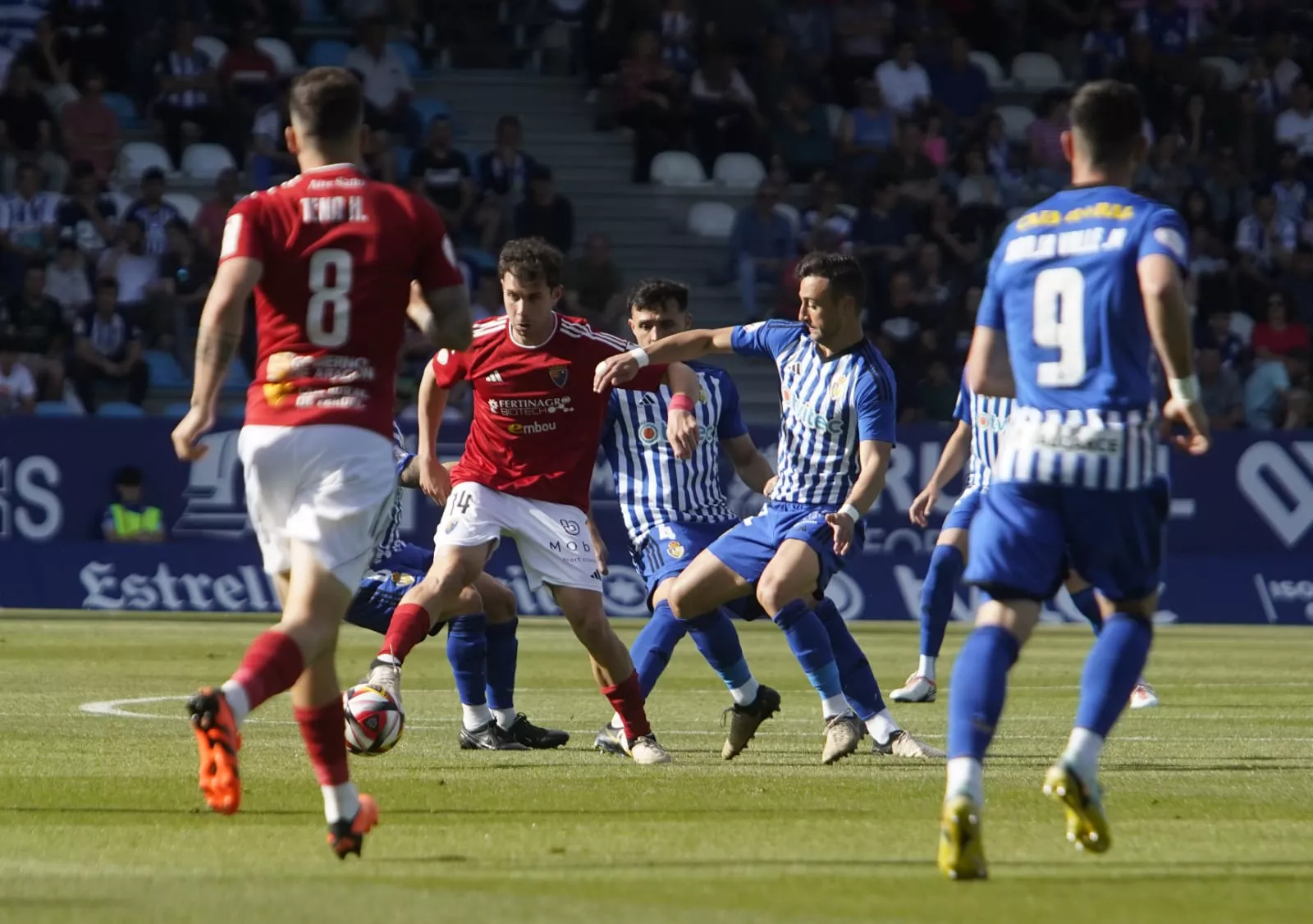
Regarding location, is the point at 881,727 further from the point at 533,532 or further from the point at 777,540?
the point at 533,532

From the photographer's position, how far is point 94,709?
11.0 meters

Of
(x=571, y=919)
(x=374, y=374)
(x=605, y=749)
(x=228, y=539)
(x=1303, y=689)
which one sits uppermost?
(x=374, y=374)

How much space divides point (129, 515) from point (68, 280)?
326 cm

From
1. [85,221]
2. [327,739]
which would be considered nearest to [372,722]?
[327,739]

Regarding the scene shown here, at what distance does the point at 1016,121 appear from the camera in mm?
27438

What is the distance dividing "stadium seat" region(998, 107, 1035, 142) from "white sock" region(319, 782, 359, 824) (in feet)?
73.3

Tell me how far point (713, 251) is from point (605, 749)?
1697 centimetres

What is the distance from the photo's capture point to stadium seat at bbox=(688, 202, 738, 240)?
84.5 feet

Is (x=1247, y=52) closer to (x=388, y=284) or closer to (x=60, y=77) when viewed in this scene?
(x=60, y=77)

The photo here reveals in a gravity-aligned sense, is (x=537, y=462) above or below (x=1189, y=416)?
below

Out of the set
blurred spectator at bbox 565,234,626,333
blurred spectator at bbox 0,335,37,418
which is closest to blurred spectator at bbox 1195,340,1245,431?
blurred spectator at bbox 565,234,626,333

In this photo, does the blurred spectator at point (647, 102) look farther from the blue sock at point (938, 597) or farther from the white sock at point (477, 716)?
the white sock at point (477, 716)

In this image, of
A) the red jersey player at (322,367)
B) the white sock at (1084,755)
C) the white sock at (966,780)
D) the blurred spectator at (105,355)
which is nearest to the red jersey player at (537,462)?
the red jersey player at (322,367)

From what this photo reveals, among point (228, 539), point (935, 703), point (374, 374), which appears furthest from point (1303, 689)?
point (228, 539)
